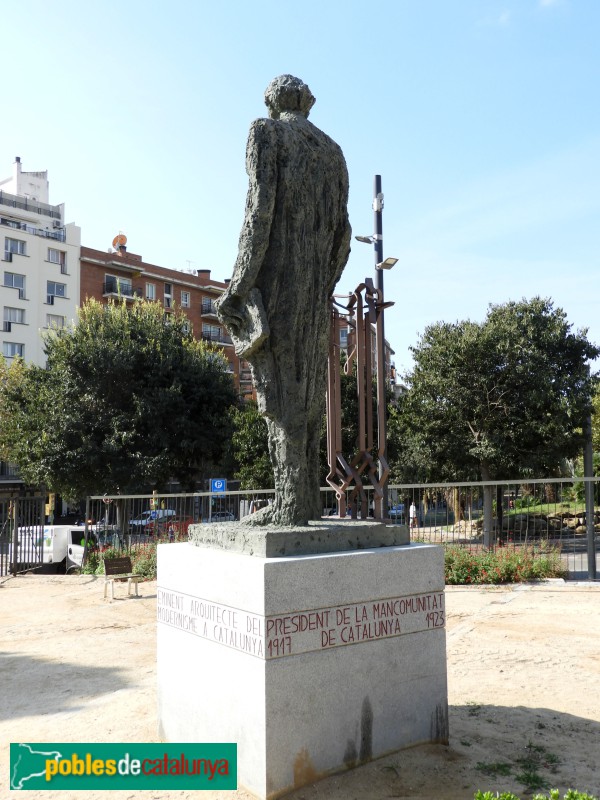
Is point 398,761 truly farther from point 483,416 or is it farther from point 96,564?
point 483,416

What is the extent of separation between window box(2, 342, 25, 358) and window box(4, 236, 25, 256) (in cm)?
564

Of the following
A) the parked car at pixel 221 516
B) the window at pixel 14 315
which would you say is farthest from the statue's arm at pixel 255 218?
the window at pixel 14 315

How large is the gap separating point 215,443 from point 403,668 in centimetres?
2234

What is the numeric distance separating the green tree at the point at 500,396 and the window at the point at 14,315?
1136 inches

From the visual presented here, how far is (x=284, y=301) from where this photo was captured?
462 cm

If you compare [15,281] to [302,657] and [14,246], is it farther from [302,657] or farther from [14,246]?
[302,657]

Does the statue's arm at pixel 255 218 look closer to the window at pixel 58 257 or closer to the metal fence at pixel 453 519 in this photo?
the metal fence at pixel 453 519

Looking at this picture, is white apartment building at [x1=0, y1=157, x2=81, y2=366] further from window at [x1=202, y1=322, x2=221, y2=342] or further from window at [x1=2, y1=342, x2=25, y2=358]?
window at [x1=202, y1=322, x2=221, y2=342]

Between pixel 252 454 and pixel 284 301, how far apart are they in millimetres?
21050

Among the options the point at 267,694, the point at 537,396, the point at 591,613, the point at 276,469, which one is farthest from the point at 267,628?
the point at 537,396

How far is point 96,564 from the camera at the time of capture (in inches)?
658

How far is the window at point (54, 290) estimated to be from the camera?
43.8 metres

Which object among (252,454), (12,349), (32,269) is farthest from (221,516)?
(32,269)

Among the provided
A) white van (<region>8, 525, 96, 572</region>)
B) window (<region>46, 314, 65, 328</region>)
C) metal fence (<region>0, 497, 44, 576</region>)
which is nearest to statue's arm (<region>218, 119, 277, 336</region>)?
metal fence (<region>0, 497, 44, 576</region>)
